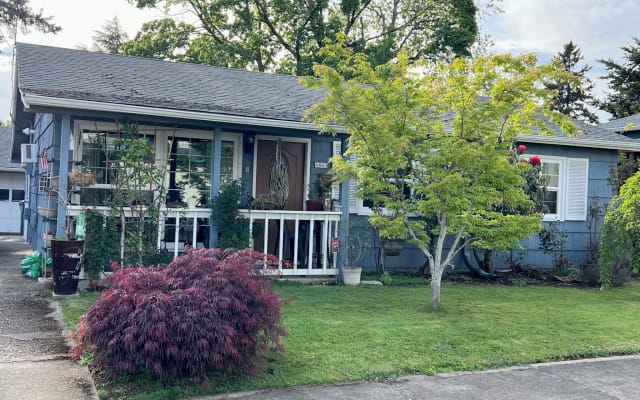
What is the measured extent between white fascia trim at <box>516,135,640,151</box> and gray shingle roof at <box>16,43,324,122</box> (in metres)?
4.43

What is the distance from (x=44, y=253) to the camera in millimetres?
9266

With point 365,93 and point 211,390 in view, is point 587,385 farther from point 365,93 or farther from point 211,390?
point 365,93

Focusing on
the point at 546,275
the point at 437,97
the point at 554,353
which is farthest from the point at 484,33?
the point at 554,353

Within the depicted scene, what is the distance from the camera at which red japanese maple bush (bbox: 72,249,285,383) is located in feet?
13.3

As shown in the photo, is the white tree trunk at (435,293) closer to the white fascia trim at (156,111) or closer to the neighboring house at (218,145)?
the neighboring house at (218,145)

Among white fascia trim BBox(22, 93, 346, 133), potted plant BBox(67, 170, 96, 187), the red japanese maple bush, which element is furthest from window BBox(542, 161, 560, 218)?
the red japanese maple bush

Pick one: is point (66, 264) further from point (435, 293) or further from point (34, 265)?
point (435, 293)

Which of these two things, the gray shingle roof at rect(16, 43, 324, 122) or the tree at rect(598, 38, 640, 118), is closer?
the gray shingle roof at rect(16, 43, 324, 122)

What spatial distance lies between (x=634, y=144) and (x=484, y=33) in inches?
731

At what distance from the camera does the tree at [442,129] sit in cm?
691

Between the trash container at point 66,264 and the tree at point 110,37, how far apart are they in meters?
35.5

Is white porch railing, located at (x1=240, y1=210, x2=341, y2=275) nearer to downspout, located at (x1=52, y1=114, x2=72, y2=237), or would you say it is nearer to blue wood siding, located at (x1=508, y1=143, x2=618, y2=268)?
downspout, located at (x1=52, y1=114, x2=72, y2=237)

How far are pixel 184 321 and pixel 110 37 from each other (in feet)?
134

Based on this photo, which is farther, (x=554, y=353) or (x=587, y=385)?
(x=554, y=353)
